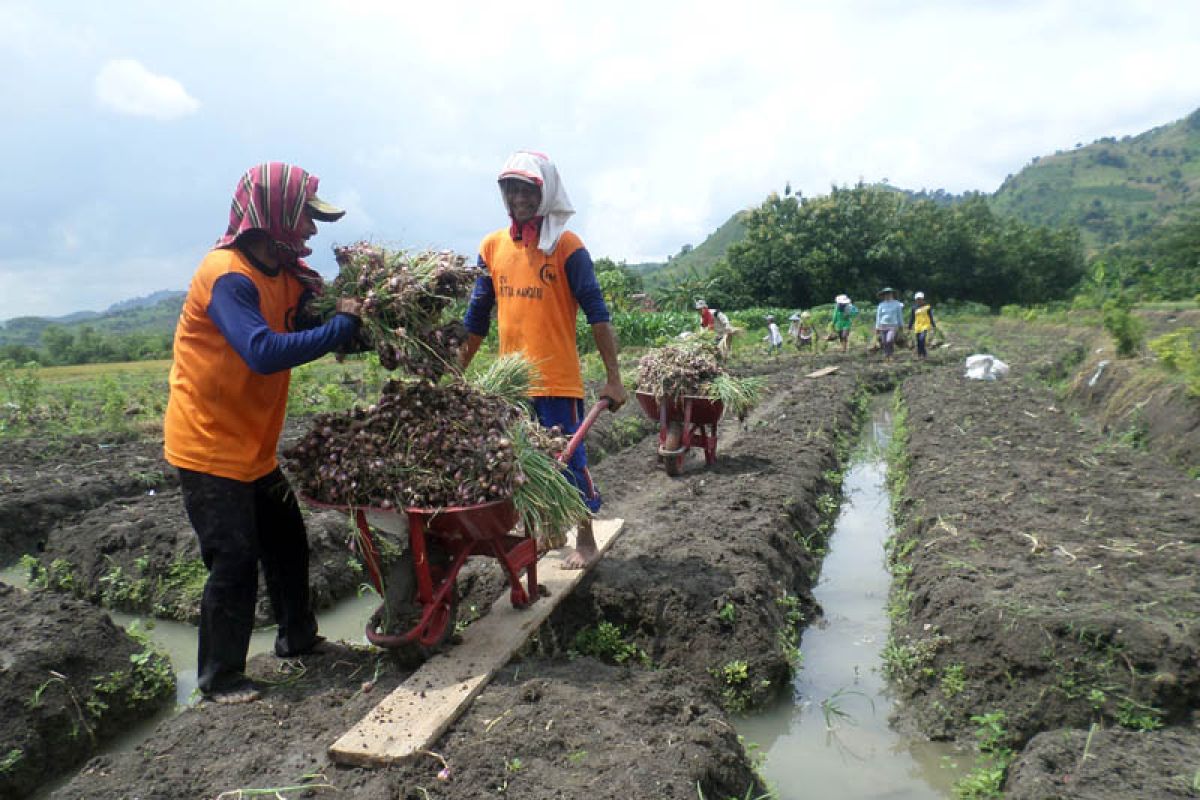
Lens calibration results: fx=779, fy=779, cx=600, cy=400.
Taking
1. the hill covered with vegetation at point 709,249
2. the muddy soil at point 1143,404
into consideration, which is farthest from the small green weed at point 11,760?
the hill covered with vegetation at point 709,249

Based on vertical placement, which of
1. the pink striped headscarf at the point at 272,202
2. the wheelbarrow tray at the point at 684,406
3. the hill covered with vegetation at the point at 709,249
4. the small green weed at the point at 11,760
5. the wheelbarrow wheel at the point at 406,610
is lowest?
the small green weed at the point at 11,760

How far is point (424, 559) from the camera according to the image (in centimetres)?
341

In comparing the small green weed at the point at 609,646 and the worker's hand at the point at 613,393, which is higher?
the worker's hand at the point at 613,393

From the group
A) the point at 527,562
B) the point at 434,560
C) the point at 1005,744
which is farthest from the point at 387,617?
the point at 1005,744

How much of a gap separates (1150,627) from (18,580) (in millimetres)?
7860

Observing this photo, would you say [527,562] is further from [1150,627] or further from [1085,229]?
[1085,229]

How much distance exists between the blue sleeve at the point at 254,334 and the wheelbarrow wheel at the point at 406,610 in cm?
106

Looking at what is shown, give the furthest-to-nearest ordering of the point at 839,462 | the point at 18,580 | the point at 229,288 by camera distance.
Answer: the point at 839,462 → the point at 18,580 → the point at 229,288

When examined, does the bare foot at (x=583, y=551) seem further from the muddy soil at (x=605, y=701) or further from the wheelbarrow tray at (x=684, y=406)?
the wheelbarrow tray at (x=684, y=406)

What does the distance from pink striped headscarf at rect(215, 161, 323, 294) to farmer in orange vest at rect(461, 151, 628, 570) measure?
3.62 ft

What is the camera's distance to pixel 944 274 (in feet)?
143

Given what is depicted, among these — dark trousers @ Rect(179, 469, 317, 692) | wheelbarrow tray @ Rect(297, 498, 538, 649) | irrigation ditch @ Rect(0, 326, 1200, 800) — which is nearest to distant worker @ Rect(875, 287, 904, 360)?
irrigation ditch @ Rect(0, 326, 1200, 800)

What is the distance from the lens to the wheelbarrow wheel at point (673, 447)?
7.55 m

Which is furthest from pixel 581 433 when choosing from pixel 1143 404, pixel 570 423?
pixel 1143 404
